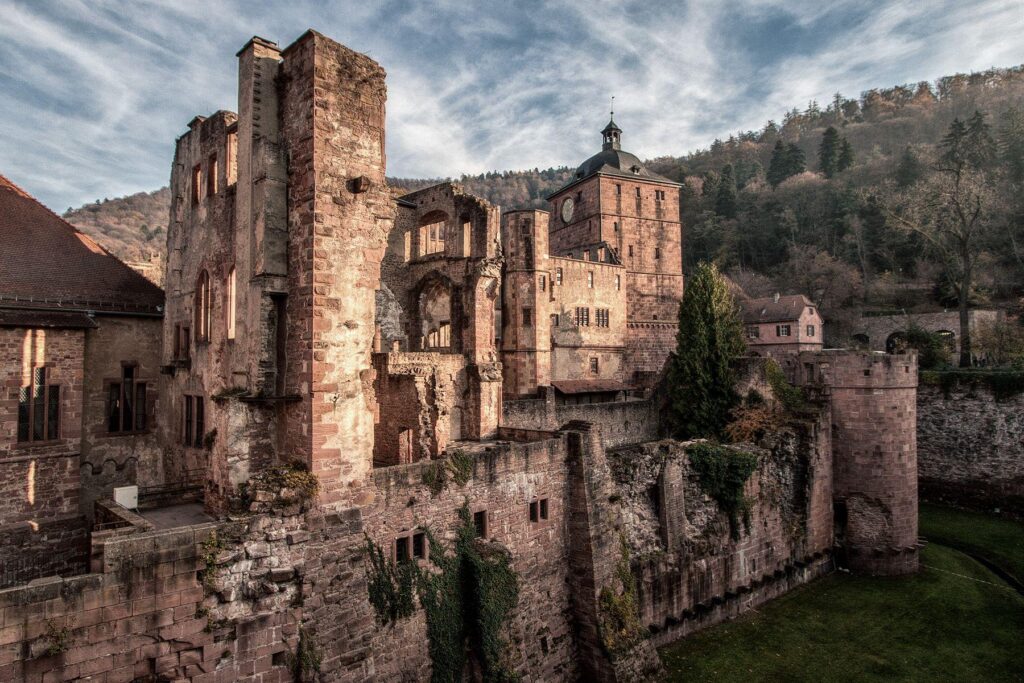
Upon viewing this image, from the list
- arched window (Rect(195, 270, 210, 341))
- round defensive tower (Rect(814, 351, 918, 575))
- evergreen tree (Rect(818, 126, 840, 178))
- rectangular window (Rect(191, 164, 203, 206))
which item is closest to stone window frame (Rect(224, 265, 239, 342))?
arched window (Rect(195, 270, 210, 341))

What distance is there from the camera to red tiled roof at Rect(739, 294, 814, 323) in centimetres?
4775

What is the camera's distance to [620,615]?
14.1m

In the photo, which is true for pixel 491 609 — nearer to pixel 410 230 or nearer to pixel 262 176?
pixel 262 176

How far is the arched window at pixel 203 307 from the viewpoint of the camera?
13023mm

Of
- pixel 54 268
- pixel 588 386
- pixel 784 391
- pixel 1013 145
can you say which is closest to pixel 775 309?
pixel 588 386

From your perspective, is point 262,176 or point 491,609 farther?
point 491,609

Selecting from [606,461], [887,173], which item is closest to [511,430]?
[606,461]

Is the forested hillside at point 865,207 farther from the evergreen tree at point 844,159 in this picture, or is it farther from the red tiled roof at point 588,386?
the red tiled roof at point 588,386

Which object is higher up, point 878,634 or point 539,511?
point 539,511

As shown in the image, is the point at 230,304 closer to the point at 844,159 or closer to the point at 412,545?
the point at 412,545

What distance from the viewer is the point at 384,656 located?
10.8 metres

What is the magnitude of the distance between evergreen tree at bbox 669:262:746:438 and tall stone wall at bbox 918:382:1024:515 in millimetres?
9177

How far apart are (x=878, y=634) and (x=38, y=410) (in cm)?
2183

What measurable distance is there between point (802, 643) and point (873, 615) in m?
3.42
